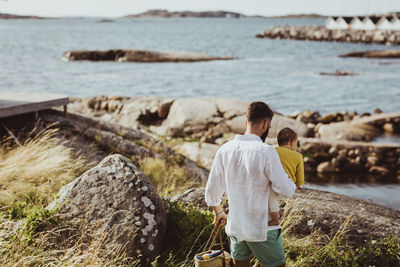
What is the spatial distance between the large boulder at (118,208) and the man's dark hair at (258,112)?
83.4 inches

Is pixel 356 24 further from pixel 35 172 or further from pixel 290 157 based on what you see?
pixel 290 157

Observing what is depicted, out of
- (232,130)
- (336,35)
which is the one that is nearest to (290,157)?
(232,130)

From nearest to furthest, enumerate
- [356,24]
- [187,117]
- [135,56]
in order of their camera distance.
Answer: [187,117] → [135,56] → [356,24]

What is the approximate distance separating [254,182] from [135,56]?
42.5 meters

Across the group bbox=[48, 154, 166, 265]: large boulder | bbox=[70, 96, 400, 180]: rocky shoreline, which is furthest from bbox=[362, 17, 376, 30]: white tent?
bbox=[48, 154, 166, 265]: large boulder

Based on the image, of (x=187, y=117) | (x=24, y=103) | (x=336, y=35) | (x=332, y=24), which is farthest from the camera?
(x=332, y=24)

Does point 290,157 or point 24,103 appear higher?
point 290,157

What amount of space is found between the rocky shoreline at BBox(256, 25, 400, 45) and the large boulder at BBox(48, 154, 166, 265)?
225 ft

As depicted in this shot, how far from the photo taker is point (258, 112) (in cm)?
332

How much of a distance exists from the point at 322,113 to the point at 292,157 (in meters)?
18.4

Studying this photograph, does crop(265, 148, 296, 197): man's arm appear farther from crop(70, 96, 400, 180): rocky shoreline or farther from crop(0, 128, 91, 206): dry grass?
crop(70, 96, 400, 180): rocky shoreline

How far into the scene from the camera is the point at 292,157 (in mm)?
3850

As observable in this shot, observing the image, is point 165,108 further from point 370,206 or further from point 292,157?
point 292,157

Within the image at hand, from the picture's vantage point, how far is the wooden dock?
9.50 m
